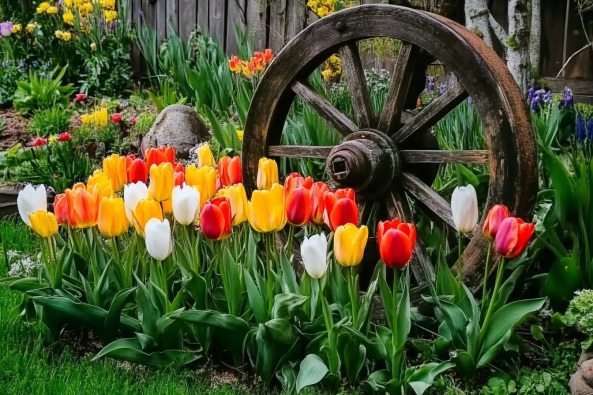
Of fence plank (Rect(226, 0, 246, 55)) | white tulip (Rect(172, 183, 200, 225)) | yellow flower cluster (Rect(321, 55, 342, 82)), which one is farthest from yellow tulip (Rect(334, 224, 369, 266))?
fence plank (Rect(226, 0, 246, 55))

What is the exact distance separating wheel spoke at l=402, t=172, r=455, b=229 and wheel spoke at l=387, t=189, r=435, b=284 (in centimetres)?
6

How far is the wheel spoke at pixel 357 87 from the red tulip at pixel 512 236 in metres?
0.93

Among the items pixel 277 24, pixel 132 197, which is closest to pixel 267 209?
pixel 132 197

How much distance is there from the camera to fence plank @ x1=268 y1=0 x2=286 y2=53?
6816 mm

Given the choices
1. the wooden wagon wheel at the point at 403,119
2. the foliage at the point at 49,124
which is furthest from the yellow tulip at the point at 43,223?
the foliage at the point at 49,124

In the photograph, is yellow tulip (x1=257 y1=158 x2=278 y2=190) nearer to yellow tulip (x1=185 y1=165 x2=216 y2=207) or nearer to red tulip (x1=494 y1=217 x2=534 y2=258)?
yellow tulip (x1=185 y1=165 x2=216 y2=207)

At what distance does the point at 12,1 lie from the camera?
966 centimetres

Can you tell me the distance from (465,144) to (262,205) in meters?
1.76

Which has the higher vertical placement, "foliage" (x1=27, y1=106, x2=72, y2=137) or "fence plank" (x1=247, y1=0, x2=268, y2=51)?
"fence plank" (x1=247, y1=0, x2=268, y2=51)

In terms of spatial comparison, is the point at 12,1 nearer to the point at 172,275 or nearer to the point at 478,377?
the point at 172,275

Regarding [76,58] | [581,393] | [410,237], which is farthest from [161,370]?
[76,58]

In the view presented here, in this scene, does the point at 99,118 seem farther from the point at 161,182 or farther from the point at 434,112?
the point at 434,112

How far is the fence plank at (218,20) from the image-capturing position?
24.9 ft

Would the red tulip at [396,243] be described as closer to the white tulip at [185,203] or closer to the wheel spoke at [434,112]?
the white tulip at [185,203]
